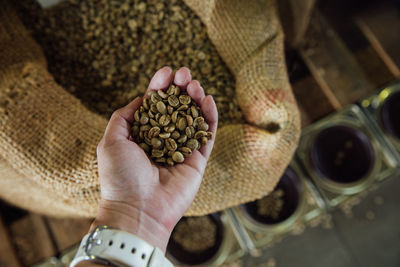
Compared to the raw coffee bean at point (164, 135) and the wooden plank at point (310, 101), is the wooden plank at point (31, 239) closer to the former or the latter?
the raw coffee bean at point (164, 135)

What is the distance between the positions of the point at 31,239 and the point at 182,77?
3.36 ft

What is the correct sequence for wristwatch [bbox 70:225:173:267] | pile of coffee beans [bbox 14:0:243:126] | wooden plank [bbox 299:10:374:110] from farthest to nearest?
1. wooden plank [bbox 299:10:374:110]
2. pile of coffee beans [bbox 14:0:243:126]
3. wristwatch [bbox 70:225:173:267]

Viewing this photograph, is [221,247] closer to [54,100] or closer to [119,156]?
[119,156]

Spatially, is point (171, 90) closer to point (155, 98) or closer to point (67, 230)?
point (155, 98)

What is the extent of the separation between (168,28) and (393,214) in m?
1.29

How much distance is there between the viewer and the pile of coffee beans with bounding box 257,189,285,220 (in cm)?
130

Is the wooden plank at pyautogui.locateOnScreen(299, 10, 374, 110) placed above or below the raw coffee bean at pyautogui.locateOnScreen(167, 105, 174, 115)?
above

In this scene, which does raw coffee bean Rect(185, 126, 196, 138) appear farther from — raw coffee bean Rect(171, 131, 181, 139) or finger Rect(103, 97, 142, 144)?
finger Rect(103, 97, 142, 144)

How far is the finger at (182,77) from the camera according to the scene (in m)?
0.84

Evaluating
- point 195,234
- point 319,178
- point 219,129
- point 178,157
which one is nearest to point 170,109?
point 178,157

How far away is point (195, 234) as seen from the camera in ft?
4.20

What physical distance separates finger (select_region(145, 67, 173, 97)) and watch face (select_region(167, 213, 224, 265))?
Answer: 647mm

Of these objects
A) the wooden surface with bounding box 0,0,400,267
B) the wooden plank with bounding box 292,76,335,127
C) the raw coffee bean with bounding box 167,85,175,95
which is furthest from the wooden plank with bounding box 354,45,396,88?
the raw coffee bean with bounding box 167,85,175,95

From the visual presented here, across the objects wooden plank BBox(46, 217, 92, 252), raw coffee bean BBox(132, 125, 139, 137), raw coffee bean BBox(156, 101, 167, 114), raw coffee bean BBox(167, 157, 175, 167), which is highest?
raw coffee bean BBox(156, 101, 167, 114)
